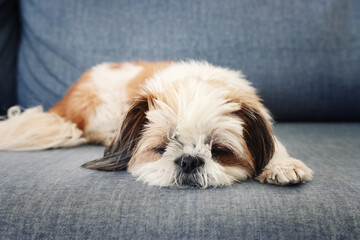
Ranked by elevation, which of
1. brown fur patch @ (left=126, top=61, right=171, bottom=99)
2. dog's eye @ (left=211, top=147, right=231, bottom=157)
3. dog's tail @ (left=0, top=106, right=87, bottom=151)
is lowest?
dog's tail @ (left=0, top=106, right=87, bottom=151)

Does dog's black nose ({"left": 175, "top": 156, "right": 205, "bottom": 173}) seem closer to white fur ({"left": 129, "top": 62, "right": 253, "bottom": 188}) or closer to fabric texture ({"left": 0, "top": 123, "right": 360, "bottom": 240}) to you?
white fur ({"left": 129, "top": 62, "right": 253, "bottom": 188})

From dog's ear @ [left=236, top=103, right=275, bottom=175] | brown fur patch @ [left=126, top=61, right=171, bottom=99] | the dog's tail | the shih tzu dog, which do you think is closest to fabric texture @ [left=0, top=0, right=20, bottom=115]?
the dog's tail

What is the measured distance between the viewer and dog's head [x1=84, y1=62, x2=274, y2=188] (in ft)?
4.13

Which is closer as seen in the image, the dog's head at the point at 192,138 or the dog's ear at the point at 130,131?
the dog's head at the point at 192,138

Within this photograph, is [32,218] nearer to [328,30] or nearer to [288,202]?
[288,202]

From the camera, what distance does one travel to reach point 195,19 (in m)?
2.27

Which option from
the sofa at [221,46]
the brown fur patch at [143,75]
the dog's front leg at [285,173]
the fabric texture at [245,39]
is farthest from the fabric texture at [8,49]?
the dog's front leg at [285,173]

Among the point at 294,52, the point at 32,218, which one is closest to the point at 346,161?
the point at 294,52

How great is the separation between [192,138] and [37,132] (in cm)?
92

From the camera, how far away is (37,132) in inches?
70.0

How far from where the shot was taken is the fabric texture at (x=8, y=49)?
2309 millimetres

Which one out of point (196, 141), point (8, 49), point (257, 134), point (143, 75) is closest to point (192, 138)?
point (196, 141)

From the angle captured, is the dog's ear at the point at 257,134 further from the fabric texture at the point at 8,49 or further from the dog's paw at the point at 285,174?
the fabric texture at the point at 8,49

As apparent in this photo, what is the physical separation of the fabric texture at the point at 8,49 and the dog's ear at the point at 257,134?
1.65 metres
